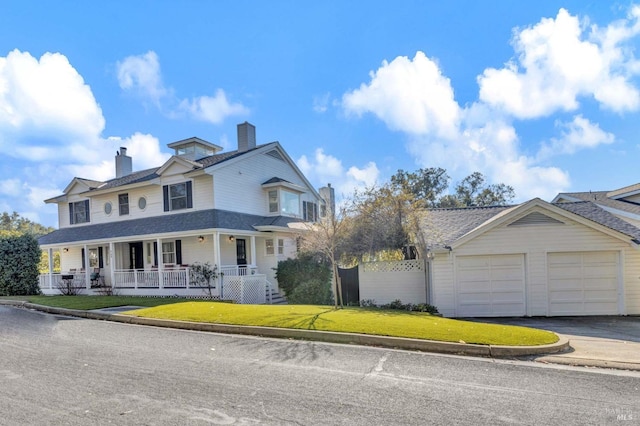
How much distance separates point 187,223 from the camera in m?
18.0

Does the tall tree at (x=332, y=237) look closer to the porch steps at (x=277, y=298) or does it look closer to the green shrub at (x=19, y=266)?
the porch steps at (x=277, y=298)

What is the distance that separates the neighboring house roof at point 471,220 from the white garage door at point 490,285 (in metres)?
1.14

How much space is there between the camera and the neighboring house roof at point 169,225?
17594mm

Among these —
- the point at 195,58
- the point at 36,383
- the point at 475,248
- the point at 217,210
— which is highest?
the point at 195,58

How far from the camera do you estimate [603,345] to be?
8.02 m

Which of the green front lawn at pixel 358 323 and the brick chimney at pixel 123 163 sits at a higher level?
the brick chimney at pixel 123 163

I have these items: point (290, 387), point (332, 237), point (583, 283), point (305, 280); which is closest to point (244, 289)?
point (305, 280)

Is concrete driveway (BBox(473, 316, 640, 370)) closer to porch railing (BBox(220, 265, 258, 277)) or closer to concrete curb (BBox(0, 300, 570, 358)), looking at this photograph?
concrete curb (BBox(0, 300, 570, 358))

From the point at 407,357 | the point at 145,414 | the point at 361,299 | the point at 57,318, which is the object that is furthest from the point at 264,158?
the point at 145,414

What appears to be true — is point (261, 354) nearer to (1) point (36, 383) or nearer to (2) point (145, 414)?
(2) point (145, 414)

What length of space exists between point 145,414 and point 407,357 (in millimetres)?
4523

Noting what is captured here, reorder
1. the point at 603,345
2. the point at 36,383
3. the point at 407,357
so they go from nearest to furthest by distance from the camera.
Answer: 1. the point at 36,383
2. the point at 407,357
3. the point at 603,345
